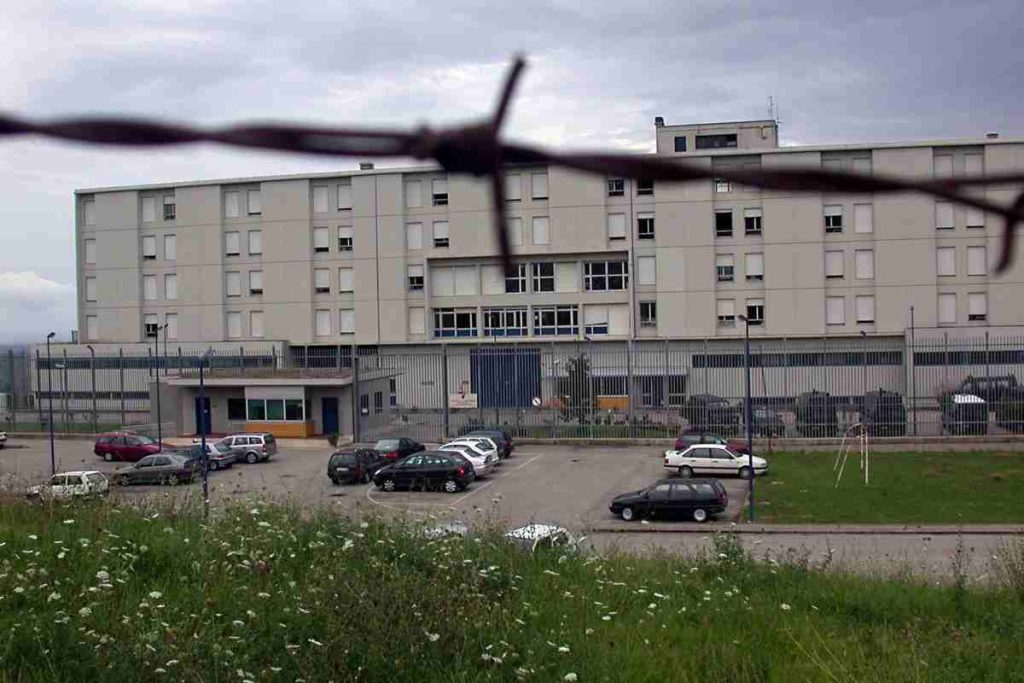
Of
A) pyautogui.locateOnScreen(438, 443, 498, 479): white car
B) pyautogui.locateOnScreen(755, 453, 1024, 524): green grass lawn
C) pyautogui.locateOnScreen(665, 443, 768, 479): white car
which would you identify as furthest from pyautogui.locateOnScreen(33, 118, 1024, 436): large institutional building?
pyautogui.locateOnScreen(665, 443, 768, 479): white car

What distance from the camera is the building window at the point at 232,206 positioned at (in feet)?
141

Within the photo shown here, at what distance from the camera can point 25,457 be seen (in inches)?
1240

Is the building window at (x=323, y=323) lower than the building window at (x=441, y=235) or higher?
lower

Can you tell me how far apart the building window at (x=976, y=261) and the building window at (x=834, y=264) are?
186 inches

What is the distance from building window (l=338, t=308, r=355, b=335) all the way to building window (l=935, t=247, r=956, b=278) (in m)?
24.2

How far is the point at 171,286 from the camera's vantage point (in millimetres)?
44469

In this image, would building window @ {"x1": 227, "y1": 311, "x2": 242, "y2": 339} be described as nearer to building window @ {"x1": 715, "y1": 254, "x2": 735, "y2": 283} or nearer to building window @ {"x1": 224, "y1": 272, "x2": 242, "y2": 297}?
building window @ {"x1": 224, "y1": 272, "x2": 242, "y2": 297}

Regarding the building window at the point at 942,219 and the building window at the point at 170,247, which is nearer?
the building window at the point at 942,219

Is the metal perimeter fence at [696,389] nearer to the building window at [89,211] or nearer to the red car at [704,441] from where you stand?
the red car at [704,441]

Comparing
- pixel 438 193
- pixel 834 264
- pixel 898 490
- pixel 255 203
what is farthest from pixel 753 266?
pixel 255 203

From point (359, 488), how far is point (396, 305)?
18894 millimetres

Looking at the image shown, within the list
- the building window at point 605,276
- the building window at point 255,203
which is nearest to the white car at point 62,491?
the building window at point 605,276

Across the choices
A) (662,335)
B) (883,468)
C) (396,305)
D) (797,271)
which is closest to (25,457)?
(396,305)

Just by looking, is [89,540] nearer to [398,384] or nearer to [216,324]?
[398,384]
